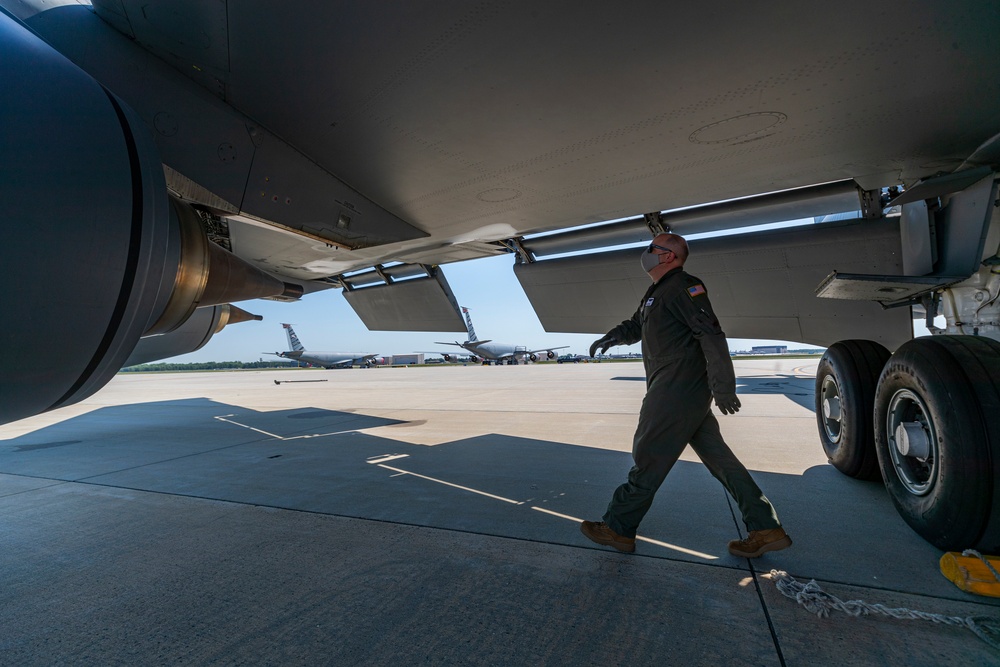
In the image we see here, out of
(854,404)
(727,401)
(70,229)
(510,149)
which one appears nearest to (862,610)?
(727,401)

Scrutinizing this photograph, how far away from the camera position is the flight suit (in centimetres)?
190

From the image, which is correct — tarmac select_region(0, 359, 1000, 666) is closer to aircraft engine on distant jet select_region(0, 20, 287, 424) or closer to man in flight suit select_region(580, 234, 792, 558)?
man in flight suit select_region(580, 234, 792, 558)

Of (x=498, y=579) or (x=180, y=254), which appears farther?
(x=180, y=254)

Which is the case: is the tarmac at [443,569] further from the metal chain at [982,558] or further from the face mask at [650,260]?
the face mask at [650,260]

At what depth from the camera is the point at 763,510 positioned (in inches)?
75.1

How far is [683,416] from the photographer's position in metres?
1.91

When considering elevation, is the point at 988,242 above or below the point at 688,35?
below

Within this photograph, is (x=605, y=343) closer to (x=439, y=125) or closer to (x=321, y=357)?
(x=439, y=125)

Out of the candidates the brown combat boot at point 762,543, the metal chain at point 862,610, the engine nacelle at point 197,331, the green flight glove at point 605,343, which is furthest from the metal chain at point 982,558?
the engine nacelle at point 197,331

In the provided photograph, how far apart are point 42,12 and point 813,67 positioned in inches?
134

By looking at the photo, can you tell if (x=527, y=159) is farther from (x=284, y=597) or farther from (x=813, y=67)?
(x=284, y=597)

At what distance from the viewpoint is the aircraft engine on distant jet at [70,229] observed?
1.32 metres

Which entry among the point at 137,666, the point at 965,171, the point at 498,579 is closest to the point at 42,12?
the point at 137,666

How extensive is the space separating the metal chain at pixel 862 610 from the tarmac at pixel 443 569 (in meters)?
0.02
